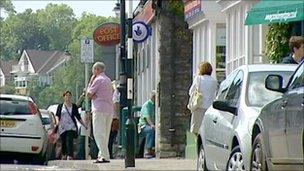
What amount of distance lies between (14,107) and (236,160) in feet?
31.4

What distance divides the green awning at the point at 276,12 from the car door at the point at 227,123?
3.84m

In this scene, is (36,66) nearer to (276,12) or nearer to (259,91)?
(276,12)

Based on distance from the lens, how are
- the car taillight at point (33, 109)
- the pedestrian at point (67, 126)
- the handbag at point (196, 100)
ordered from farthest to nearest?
the pedestrian at point (67, 126)
the car taillight at point (33, 109)
the handbag at point (196, 100)

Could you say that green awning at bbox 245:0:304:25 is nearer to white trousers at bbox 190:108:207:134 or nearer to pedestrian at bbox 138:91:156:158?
white trousers at bbox 190:108:207:134

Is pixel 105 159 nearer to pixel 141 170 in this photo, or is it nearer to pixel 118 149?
pixel 141 170

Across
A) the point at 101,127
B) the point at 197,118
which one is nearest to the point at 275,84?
the point at 197,118

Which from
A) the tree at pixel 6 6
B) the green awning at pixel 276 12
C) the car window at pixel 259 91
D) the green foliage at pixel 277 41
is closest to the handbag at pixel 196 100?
the green awning at pixel 276 12

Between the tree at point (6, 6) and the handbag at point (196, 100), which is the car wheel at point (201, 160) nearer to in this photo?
the handbag at point (196, 100)

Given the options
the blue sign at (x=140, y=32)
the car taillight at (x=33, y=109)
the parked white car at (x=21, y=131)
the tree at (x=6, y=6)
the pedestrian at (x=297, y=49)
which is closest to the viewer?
the pedestrian at (x=297, y=49)

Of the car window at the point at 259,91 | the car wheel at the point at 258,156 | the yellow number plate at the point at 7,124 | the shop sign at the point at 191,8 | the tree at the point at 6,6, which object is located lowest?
the yellow number plate at the point at 7,124

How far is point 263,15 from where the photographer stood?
1702 cm

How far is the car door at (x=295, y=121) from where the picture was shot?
28.5 feet

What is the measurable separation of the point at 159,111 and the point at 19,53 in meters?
71.0

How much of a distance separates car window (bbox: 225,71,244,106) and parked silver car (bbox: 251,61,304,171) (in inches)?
63.1
